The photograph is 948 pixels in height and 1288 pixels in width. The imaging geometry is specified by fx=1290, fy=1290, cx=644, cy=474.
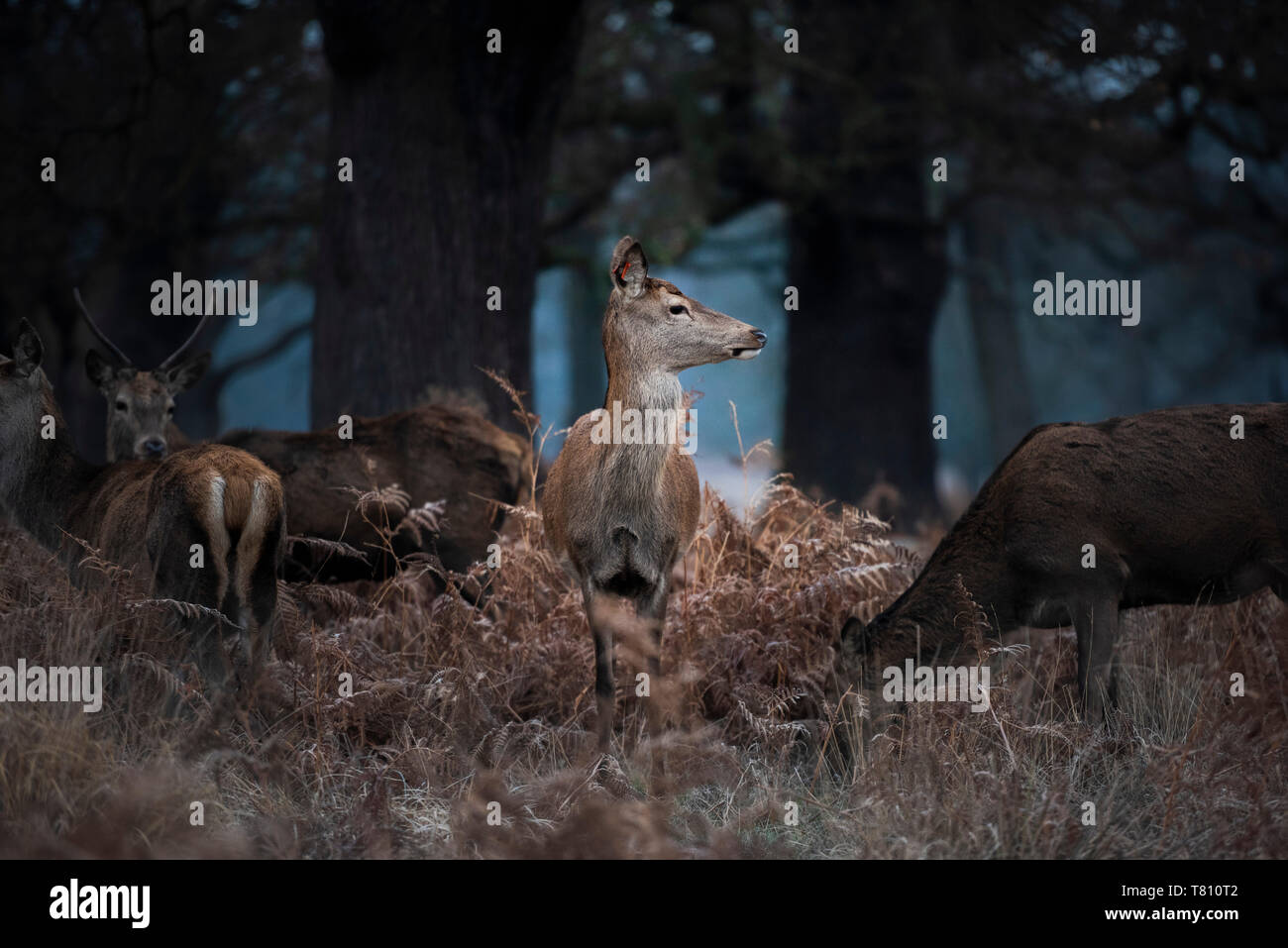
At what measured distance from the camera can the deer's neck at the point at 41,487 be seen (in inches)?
259

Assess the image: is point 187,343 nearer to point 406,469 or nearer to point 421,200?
point 406,469

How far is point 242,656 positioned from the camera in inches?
Result: 231

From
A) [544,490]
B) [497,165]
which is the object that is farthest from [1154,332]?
[544,490]

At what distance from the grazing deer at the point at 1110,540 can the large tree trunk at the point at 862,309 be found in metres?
7.32

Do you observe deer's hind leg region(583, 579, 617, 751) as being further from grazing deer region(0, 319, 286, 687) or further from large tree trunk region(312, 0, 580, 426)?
large tree trunk region(312, 0, 580, 426)

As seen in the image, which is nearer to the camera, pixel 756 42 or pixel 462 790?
pixel 462 790

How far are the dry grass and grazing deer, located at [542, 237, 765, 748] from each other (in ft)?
1.35

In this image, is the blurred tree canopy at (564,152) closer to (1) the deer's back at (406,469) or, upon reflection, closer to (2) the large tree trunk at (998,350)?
(1) the deer's back at (406,469)

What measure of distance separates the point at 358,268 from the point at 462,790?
16.5 ft

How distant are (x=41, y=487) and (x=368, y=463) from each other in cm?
166

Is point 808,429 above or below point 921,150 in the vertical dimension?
below

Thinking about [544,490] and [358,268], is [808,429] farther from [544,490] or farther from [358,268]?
[544,490]

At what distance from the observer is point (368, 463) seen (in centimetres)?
720

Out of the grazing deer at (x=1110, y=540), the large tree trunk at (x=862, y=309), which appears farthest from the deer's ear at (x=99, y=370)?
the large tree trunk at (x=862, y=309)
